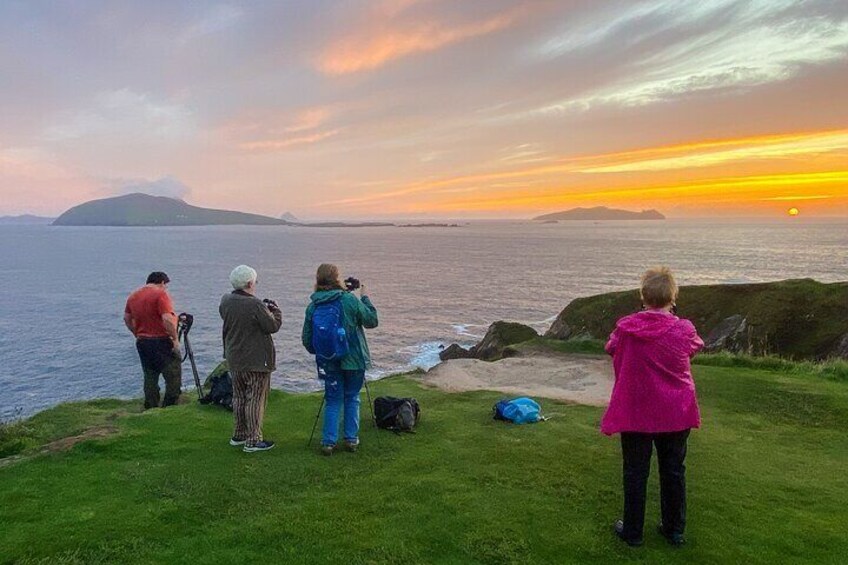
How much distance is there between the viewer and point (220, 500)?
626 centimetres

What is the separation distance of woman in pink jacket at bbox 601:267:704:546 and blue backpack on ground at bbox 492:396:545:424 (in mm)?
4318

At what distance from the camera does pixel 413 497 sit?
6344 millimetres

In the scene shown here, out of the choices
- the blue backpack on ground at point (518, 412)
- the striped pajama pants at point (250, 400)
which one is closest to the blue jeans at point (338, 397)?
the striped pajama pants at point (250, 400)

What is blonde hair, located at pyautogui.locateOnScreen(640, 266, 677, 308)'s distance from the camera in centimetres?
514

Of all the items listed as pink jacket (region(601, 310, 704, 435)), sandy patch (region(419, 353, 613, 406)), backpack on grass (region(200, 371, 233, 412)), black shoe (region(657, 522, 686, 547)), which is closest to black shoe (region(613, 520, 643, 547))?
black shoe (region(657, 522, 686, 547))

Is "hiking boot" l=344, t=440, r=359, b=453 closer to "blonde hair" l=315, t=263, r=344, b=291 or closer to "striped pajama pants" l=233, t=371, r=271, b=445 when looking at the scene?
"striped pajama pants" l=233, t=371, r=271, b=445

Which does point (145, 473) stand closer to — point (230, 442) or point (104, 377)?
point (230, 442)

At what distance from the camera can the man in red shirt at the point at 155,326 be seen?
33.8 feet

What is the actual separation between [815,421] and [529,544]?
24.1 ft

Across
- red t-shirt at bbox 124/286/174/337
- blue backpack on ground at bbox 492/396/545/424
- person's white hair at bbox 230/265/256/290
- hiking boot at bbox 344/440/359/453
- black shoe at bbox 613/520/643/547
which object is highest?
person's white hair at bbox 230/265/256/290

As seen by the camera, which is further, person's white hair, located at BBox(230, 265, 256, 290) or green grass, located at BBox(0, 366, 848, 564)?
person's white hair, located at BBox(230, 265, 256, 290)

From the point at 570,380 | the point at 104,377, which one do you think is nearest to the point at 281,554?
the point at 570,380

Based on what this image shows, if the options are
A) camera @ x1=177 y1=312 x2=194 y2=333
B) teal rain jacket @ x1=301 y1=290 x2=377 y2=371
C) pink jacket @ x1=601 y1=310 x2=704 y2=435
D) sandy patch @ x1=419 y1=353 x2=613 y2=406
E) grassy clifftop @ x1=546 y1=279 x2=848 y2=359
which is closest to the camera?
pink jacket @ x1=601 y1=310 x2=704 y2=435

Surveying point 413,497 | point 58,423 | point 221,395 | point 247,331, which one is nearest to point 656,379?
point 413,497
